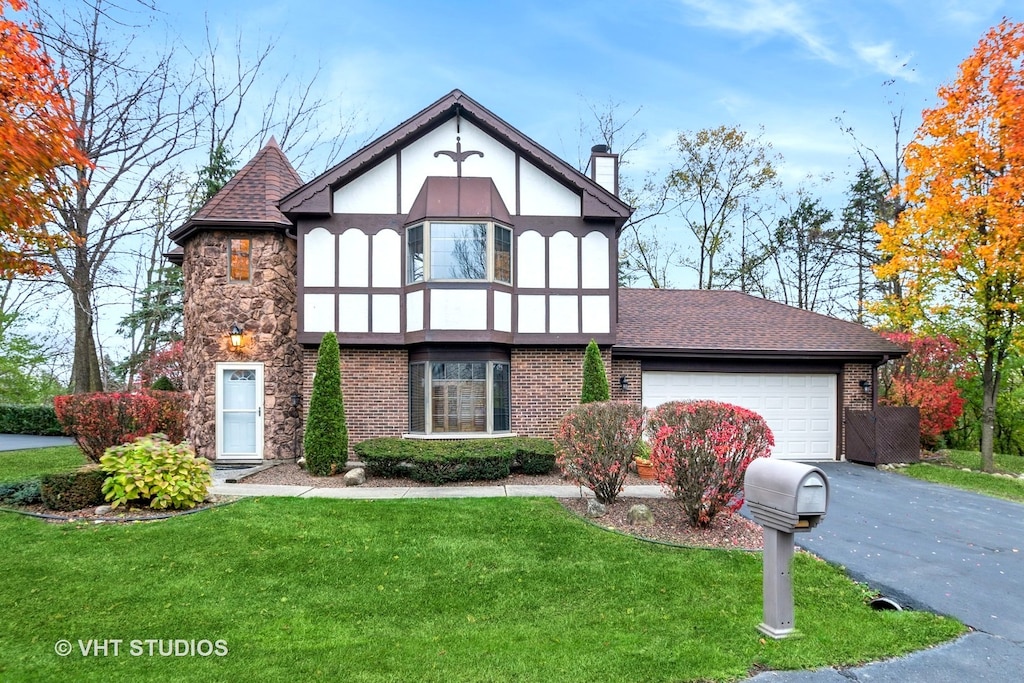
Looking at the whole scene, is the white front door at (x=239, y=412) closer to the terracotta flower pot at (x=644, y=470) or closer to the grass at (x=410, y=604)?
the grass at (x=410, y=604)

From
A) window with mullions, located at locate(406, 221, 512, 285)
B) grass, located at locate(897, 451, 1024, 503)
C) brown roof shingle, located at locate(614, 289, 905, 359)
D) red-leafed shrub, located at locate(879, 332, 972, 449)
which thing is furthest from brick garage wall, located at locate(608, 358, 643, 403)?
red-leafed shrub, located at locate(879, 332, 972, 449)

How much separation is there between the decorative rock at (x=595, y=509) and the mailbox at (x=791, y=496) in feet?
10.4

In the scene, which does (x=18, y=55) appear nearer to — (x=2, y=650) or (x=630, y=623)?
(x=2, y=650)

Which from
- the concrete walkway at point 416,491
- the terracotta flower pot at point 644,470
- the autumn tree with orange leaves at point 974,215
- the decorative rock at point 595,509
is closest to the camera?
the decorative rock at point 595,509

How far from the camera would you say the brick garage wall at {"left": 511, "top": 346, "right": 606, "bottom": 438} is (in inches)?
446

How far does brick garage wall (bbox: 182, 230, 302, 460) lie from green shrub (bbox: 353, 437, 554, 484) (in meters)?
2.55

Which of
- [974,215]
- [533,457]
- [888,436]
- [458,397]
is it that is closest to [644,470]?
[533,457]

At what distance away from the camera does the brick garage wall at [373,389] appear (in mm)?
11180

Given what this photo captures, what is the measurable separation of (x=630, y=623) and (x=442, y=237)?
319 inches

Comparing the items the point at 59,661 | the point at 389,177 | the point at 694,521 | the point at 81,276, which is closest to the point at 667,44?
the point at 389,177

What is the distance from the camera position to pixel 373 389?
1124 cm

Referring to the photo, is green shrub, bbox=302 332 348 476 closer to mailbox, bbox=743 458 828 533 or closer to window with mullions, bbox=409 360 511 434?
window with mullions, bbox=409 360 511 434

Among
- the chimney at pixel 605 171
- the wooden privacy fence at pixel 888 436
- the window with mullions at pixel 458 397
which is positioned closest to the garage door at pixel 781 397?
the wooden privacy fence at pixel 888 436

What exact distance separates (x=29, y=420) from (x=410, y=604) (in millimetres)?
21144
